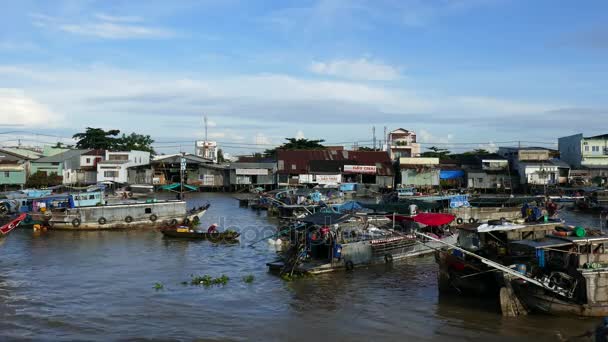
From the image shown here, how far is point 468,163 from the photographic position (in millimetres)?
64500

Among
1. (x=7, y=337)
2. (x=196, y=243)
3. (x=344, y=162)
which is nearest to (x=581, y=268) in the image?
(x=7, y=337)

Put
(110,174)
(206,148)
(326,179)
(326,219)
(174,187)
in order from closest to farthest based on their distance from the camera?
1. (326,219)
2. (174,187)
3. (326,179)
4. (110,174)
5. (206,148)

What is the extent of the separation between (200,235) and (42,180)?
40286mm

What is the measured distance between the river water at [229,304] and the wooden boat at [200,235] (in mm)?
2236

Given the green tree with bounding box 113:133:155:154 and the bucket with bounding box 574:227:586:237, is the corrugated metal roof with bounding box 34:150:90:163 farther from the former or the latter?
the bucket with bounding box 574:227:586:237

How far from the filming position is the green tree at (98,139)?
75.1m

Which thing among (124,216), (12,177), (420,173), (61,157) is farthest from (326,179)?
(12,177)

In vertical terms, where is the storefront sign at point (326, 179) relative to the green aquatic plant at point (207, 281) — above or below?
above

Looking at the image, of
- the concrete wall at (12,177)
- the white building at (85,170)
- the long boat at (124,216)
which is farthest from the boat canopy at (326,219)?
the white building at (85,170)

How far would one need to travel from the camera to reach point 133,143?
252 ft

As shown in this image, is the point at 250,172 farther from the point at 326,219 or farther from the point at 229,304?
the point at 229,304

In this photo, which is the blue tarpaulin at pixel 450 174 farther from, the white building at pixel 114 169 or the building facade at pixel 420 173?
the white building at pixel 114 169

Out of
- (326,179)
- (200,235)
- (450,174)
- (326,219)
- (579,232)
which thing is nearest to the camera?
(579,232)

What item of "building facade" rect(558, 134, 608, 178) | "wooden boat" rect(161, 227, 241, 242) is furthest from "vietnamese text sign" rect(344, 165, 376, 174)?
"wooden boat" rect(161, 227, 241, 242)
